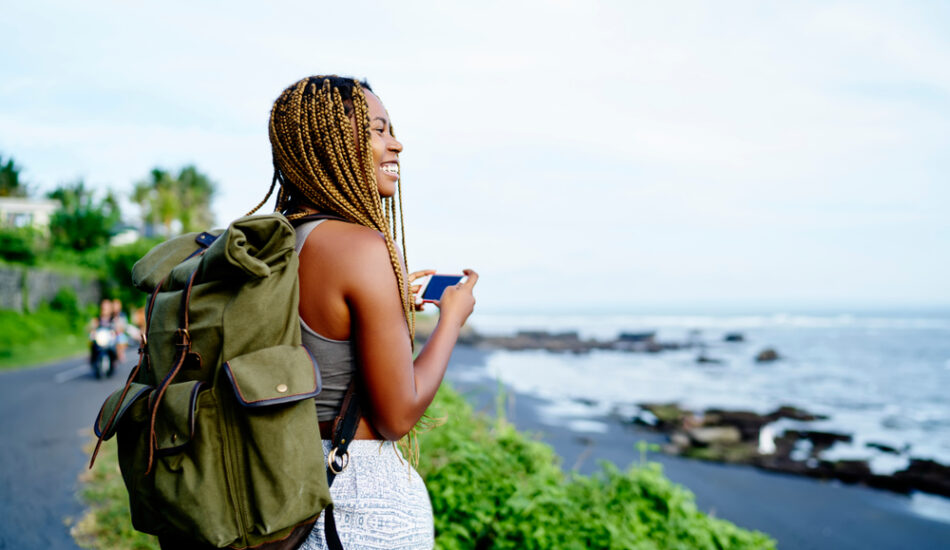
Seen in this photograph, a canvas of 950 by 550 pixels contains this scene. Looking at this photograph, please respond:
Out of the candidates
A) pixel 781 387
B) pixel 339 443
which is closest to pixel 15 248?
pixel 339 443

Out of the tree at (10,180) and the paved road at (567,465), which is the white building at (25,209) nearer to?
the tree at (10,180)

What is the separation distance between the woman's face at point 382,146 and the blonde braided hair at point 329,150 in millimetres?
29

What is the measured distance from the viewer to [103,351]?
12.7 metres

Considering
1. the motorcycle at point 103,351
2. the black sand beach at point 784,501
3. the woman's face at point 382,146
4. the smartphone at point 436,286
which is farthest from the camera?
the motorcycle at point 103,351

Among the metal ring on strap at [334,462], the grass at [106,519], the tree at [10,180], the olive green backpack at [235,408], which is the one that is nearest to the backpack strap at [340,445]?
the metal ring on strap at [334,462]

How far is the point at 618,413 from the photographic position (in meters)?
16.8

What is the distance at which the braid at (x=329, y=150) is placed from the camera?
1.68m

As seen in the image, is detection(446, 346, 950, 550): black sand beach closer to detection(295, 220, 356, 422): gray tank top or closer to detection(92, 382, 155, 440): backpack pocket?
detection(295, 220, 356, 422): gray tank top

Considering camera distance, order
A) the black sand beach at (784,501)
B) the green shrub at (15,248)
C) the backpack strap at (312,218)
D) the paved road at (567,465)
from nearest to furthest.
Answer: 1. the backpack strap at (312,218)
2. the paved road at (567,465)
3. the black sand beach at (784,501)
4. the green shrub at (15,248)

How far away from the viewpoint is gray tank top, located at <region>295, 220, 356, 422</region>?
1.53m

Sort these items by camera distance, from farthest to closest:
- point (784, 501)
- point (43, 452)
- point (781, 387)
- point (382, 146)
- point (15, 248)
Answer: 1. point (15, 248)
2. point (781, 387)
3. point (784, 501)
4. point (43, 452)
5. point (382, 146)

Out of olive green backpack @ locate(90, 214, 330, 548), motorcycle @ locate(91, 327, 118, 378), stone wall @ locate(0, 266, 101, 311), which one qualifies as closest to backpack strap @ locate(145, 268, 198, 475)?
olive green backpack @ locate(90, 214, 330, 548)

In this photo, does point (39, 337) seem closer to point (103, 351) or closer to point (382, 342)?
point (103, 351)

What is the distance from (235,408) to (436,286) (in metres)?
0.72
